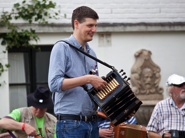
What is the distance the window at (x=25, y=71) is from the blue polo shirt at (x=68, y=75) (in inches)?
224

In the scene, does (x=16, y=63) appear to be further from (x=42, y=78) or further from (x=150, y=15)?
(x=150, y=15)

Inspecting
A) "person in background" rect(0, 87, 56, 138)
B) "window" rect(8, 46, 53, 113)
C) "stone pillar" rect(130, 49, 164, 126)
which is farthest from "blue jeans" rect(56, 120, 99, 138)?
"window" rect(8, 46, 53, 113)

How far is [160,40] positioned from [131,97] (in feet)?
19.4

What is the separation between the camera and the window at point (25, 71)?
12.0m

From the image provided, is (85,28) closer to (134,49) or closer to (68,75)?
(68,75)

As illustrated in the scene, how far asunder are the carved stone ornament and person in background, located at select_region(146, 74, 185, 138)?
2730mm

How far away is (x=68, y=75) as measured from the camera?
6.28 meters

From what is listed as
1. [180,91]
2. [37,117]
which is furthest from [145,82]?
[37,117]

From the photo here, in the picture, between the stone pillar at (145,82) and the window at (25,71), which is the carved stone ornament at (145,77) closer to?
the stone pillar at (145,82)

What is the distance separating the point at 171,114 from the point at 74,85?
3029mm

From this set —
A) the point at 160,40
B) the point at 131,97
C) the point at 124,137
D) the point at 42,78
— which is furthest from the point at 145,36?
the point at 131,97

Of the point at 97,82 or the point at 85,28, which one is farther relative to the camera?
the point at 85,28

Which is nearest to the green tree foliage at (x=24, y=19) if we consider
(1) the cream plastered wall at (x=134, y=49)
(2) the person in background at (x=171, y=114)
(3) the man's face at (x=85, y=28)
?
(1) the cream plastered wall at (x=134, y=49)

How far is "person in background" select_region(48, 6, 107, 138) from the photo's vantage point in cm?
618
